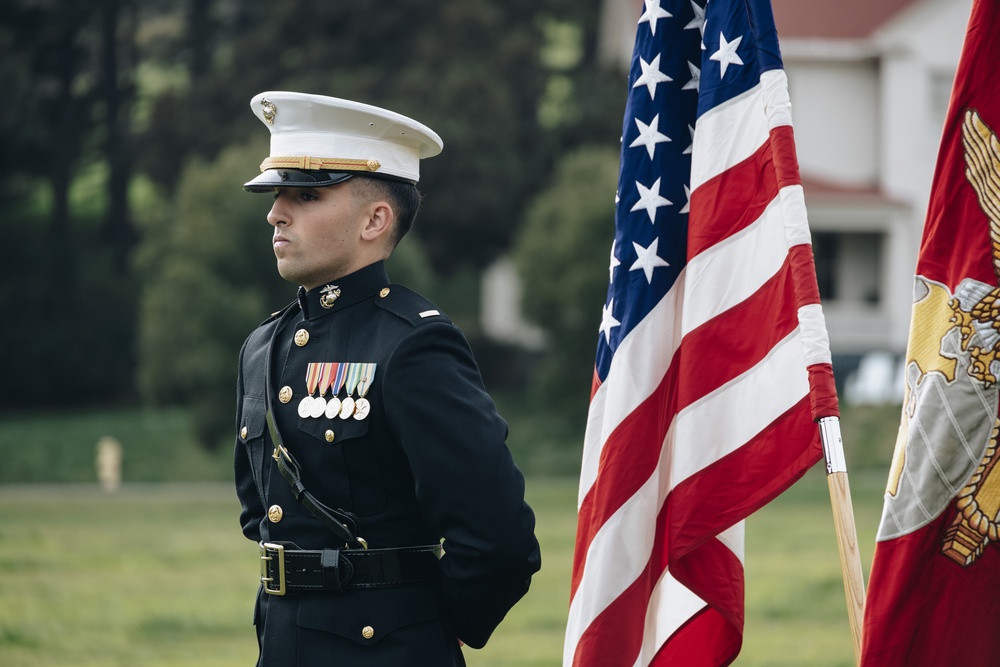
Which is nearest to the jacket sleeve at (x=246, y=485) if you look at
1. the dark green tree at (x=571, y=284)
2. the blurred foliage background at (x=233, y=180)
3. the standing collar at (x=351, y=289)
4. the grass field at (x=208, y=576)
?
the standing collar at (x=351, y=289)

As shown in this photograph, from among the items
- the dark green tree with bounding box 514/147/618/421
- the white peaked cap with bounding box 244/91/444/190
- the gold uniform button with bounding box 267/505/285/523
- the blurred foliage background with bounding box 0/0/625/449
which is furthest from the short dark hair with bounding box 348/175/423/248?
the dark green tree with bounding box 514/147/618/421

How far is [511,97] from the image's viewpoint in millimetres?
31781

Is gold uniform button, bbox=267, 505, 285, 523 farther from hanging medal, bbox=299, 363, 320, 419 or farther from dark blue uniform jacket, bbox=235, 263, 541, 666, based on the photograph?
hanging medal, bbox=299, 363, 320, 419

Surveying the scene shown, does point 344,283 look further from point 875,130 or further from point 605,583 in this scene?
point 875,130

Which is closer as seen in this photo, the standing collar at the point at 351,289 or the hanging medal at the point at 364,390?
the hanging medal at the point at 364,390

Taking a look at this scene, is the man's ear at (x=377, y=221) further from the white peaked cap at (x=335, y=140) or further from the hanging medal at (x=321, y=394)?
the hanging medal at (x=321, y=394)

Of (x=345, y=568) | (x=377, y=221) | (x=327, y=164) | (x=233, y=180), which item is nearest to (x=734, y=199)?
(x=377, y=221)

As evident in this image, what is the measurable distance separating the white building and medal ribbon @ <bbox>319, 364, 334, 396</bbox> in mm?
25136

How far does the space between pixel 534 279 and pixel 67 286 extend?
48.8 ft

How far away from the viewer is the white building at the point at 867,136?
93.1ft

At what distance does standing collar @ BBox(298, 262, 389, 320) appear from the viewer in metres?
3.35

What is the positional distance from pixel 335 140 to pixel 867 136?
2770cm

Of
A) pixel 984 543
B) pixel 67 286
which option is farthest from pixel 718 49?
pixel 67 286

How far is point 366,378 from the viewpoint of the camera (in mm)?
3188
